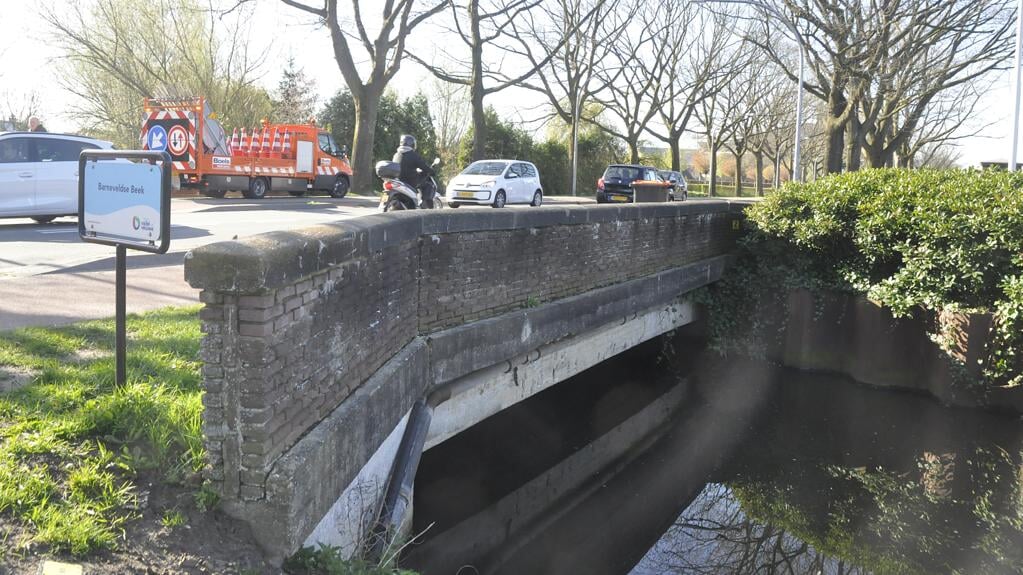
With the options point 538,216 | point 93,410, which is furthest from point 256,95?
point 93,410

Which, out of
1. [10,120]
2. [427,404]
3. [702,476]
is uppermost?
[10,120]

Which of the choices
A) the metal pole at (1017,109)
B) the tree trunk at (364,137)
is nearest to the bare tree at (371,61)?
the tree trunk at (364,137)

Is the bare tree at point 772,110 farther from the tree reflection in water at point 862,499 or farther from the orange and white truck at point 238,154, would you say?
the tree reflection in water at point 862,499

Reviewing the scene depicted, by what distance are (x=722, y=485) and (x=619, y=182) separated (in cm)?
2053

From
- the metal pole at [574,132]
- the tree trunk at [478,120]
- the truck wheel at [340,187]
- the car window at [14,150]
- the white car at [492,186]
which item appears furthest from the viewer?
the metal pole at [574,132]

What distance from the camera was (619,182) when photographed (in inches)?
1078

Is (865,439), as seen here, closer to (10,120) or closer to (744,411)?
(744,411)

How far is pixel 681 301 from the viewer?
1107 centimetres

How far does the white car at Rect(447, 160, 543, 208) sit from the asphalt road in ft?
17.8

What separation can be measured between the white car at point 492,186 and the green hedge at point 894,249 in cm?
918

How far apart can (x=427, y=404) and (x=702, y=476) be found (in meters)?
3.51

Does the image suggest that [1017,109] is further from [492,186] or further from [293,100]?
[293,100]

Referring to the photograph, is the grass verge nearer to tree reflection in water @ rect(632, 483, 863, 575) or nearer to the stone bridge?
the stone bridge

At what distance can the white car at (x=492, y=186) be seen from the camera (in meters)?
20.1
